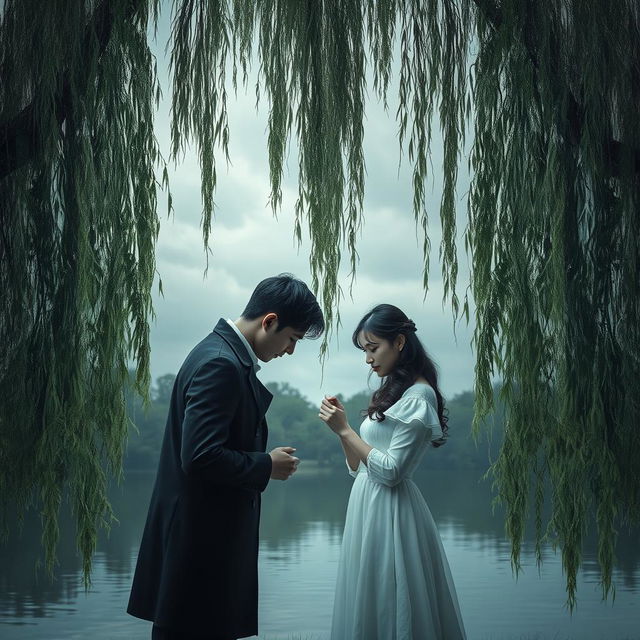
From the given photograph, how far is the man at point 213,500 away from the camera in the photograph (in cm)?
159

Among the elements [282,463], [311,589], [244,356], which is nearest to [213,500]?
[282,463]

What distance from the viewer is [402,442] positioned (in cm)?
222

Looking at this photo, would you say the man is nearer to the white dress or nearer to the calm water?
the calm water

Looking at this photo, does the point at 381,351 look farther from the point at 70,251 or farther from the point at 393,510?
the point at 70,251

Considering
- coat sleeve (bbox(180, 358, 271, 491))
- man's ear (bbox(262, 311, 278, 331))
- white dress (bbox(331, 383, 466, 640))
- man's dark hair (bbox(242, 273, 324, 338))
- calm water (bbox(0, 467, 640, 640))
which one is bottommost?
calm water (bbox(0, 467, 640, 640))

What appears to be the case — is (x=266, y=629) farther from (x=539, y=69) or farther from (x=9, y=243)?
(x=539, y=69)

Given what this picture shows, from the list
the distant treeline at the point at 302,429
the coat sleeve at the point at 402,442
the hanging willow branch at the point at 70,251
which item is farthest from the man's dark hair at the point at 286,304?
the distant treeline at the point at 302,429

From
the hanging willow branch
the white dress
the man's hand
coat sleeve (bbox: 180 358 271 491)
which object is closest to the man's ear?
coat sleeve (bbox: 180 358 271 491)

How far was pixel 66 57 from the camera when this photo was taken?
2373 millimetres

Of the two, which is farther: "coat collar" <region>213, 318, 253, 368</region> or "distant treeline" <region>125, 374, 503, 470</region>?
"distant treeline" <region>125, 374, 503, 470</region>

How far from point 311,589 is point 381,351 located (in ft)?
14.3

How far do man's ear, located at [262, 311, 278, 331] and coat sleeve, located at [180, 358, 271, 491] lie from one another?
0.44ft

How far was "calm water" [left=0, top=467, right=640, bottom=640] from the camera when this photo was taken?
4.58 m

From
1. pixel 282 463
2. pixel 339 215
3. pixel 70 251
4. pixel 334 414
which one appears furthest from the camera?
pixel 339 215
